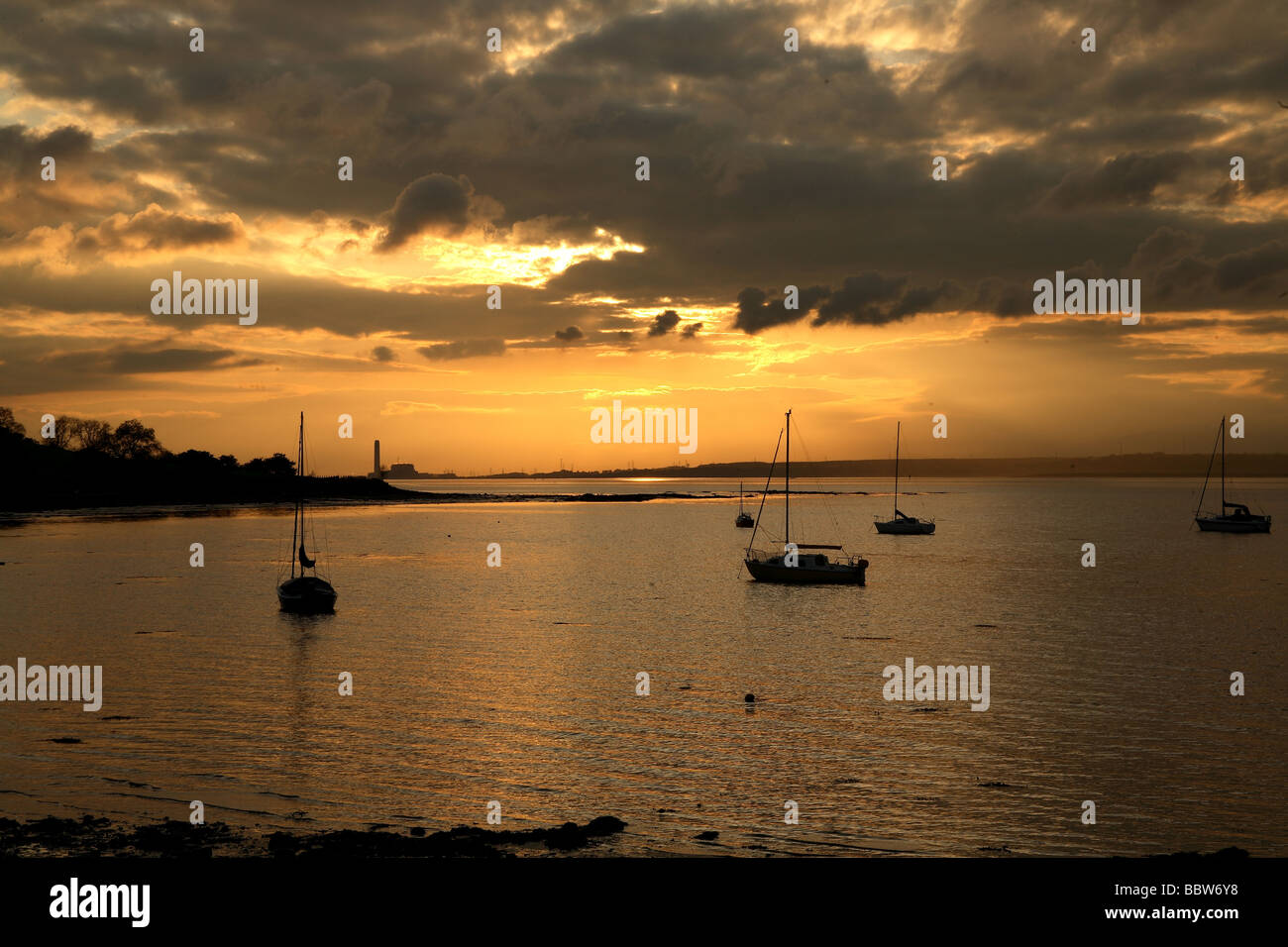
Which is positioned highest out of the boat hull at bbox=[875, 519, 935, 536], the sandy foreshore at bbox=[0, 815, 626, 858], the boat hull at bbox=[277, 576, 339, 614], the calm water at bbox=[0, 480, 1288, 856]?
the boat hull at bbox=[875, 519, 935, 536]

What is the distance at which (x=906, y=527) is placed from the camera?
16362 cm

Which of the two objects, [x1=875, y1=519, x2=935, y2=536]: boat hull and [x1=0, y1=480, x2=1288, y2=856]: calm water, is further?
[x1=875, y1=519, x2=935, y2=536]: boat hull

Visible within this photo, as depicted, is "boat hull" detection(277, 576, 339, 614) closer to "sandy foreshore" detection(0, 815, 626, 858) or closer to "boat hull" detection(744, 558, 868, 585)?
"boat hull" detection(744, 558, 868, 585)

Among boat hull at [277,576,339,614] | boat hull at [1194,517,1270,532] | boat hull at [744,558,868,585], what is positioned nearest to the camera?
boat hull at [277,576,339,614]

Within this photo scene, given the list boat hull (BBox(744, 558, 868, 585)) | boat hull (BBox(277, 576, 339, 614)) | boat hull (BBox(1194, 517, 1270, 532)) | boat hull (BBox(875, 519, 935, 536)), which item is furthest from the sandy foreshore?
boat hull (BBox(1194, 517, 1270, 532))

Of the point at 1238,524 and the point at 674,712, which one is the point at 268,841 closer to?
the point at 674,712

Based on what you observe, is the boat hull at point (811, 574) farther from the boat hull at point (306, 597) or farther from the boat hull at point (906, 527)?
the boat hull at point (906, 527)

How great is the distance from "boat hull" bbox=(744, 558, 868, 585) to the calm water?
1.42m

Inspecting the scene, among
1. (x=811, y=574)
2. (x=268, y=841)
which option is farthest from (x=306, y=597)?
(x=268, y=841)

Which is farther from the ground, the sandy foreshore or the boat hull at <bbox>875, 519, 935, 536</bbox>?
the boat hull at <bbox>875, 519, 935, 536</bbox>

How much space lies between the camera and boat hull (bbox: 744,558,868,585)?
83.5 meters
